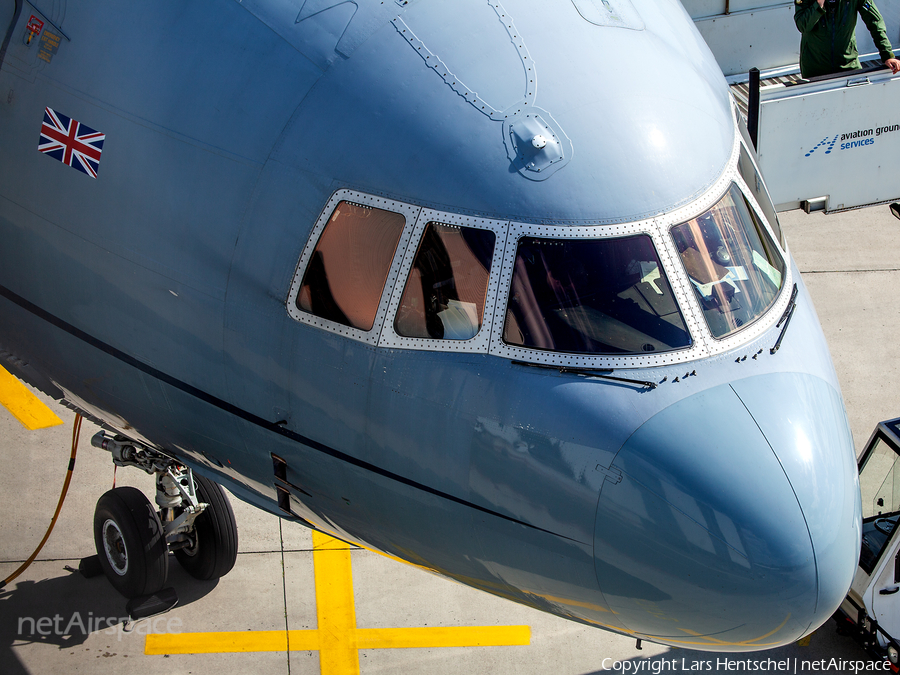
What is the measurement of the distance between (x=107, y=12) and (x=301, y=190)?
6.44ft

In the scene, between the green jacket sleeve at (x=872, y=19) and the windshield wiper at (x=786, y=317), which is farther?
the green jacket sleeve at (x=872, y=19)

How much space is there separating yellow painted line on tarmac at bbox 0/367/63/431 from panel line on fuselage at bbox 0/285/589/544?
7.07m

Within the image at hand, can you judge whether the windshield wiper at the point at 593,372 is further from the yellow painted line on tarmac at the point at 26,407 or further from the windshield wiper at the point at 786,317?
the yellow painted line on tarmac at the point at 26,407

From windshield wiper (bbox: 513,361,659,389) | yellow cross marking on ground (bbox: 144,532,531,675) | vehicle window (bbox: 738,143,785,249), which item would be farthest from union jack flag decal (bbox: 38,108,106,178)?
yellow cross marking on ground (bbox: 144,532,531,675)

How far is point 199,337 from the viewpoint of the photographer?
5.83 m

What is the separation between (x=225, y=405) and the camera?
598 cm

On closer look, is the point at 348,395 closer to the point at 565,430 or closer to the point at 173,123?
the point at 565,430

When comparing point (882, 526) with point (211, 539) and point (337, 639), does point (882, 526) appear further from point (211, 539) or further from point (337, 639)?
point (211, 539)

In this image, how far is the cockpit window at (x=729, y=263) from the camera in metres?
5.27

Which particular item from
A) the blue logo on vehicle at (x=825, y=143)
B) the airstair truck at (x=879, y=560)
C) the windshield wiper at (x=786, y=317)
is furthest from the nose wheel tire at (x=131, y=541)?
the blue logo on vehicle at (x=825, y=143)

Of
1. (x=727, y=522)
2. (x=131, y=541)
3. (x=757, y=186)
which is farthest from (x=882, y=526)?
(x=131, y=541)

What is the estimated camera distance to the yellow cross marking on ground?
10.2 m

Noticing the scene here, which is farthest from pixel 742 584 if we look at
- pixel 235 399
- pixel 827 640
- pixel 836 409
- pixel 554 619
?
pixel 827 640

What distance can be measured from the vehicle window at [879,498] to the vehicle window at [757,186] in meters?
5.58
